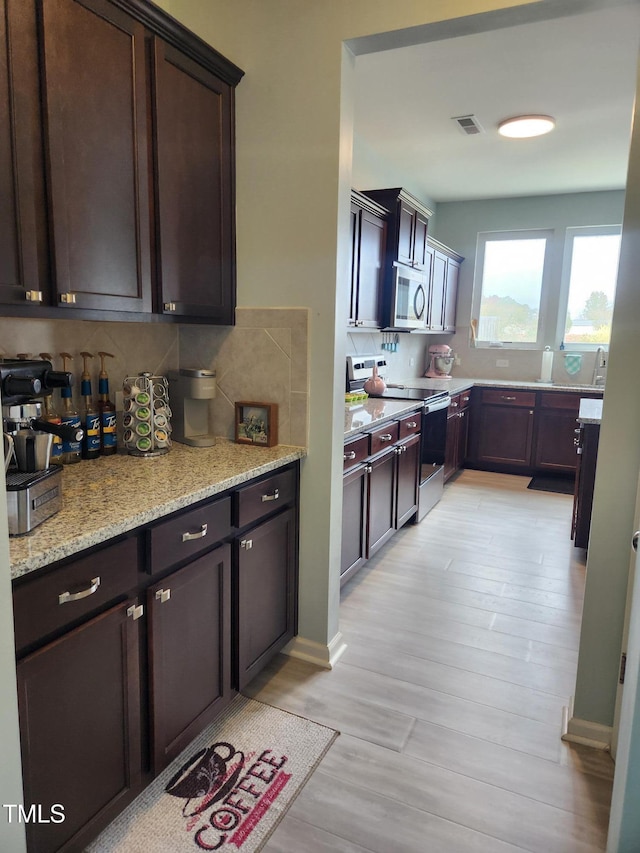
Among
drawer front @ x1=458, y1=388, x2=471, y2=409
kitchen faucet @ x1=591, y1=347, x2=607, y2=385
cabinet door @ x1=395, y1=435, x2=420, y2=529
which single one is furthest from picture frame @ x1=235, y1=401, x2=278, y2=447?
kitchen faucet @ x1=591, y1=347, x2=607, y2=385

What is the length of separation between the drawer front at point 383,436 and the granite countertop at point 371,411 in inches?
2.0

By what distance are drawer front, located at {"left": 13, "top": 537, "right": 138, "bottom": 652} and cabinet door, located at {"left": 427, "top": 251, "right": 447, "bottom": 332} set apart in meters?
4.32

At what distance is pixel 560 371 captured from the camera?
19.2ft

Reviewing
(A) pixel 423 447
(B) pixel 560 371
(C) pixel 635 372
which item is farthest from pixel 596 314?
(C) pixel 635 372

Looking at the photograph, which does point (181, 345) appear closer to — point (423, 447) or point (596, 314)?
point (423, 447)

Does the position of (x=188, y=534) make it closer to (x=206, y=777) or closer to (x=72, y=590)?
(x=72, y=590)

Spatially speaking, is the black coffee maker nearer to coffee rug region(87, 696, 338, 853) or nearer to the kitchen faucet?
coffee rug region(87, 696, 338, 853)

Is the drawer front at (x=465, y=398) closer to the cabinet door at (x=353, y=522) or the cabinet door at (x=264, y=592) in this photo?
the cabinet door at (x=353, y=522)

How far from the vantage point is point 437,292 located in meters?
5.39

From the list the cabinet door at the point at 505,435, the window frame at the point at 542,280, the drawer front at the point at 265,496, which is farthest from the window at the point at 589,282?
the drawer front at the point at 265,496

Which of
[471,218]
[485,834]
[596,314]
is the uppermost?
[471,218]

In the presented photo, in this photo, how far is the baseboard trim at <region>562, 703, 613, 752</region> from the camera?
6.29ft

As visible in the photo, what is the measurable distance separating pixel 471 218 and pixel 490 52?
332 cm

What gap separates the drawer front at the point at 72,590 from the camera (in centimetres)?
117
